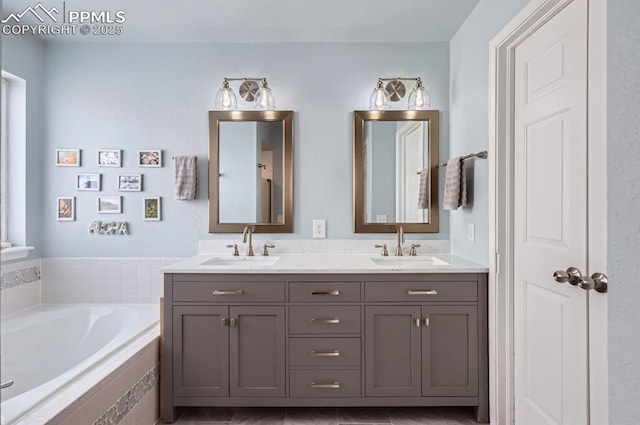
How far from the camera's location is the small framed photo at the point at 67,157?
288cm

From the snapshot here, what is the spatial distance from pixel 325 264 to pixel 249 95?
130 centimetres

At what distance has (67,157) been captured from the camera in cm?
288

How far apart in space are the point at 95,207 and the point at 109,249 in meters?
0.31

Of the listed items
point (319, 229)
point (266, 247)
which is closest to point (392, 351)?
point (319, 229)

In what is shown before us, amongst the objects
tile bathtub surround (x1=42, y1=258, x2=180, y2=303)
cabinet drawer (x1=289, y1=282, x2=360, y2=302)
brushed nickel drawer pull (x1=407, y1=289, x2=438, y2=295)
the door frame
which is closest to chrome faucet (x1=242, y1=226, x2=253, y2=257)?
tile bathtub surround (x1=42, y1=258, x2=180, y2=303)

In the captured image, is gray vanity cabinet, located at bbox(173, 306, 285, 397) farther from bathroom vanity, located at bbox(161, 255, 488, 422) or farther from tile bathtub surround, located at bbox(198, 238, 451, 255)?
tile bathtub surround, located at bbox(198, 238, 451, 255)

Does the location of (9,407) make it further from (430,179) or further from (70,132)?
(430,179)

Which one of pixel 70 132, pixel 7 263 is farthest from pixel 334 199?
pixel 7 263

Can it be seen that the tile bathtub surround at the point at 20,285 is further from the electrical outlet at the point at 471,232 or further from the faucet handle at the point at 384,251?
the electrical outlet at the point at 471,232

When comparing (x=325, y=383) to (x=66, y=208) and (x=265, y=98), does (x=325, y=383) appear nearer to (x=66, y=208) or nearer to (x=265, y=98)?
(x=265, y=98)

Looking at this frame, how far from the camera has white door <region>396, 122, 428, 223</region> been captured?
9.56ft

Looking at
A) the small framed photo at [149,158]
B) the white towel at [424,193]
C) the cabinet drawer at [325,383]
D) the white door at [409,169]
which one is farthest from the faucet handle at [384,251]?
the small framed photo at [149,158]

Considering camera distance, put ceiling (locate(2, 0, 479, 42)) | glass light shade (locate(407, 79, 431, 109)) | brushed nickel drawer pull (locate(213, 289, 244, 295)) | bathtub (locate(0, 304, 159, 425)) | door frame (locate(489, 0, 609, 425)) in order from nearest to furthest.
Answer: bathtub (locate(0, 304, 159, 425)) < door frame (locate(489, 0, 609, 425)) < brushed nickel drawer pull (locate(213, 289, 244, 295)) < ceiling (locate(2, 0, 479, 42)) < glass light shade (locate(407, 79, 431, 109))

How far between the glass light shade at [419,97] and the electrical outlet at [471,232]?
883 millimetres
